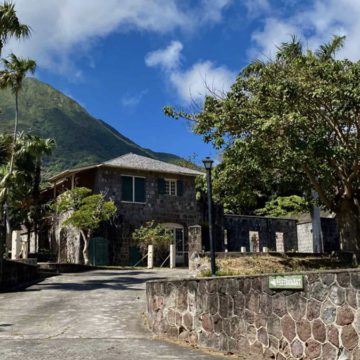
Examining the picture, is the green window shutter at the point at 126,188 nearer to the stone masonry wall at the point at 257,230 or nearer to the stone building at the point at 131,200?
the stone building at the point at 131,200

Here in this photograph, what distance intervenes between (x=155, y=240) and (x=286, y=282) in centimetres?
2515

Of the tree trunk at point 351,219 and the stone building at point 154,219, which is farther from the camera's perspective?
the stone building at point 154,219

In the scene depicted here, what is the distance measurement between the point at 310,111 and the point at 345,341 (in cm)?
1233

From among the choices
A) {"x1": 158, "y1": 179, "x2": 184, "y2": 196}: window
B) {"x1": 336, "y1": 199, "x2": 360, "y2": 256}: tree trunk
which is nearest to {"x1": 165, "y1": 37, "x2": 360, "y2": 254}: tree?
{"x1": 336, "y1": 199, "x2": 360, "y2": 256}: tree trunk

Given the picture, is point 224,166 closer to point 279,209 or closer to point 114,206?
point 114,206

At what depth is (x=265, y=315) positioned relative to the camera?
28.7ft

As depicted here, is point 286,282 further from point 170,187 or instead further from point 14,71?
point 170,187

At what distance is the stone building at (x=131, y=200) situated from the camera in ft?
109

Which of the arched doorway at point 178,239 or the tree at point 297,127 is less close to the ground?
the tree at point 297,127

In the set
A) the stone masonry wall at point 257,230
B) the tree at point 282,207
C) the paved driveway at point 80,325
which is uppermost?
the tree at point 282,207

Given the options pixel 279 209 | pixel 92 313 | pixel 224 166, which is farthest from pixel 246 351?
pixel 279 209

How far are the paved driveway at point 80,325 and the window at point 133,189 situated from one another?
44.4ft

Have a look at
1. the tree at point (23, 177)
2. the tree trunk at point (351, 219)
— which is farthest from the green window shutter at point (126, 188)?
the tree trunk at point (351, 219)

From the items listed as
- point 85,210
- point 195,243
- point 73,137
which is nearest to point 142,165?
point 85,210
